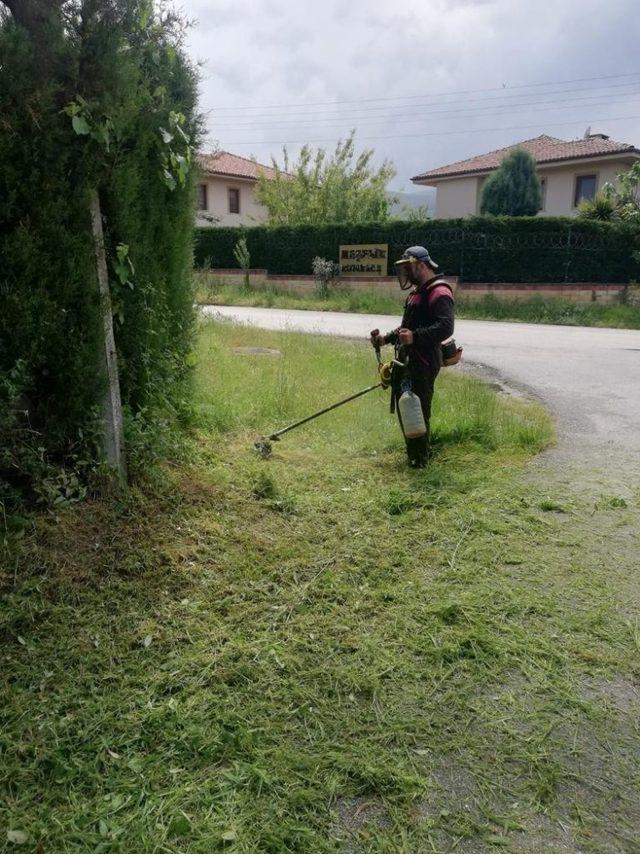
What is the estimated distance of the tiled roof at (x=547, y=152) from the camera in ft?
106

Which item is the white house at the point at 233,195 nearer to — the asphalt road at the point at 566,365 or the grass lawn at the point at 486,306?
the grass lawn at the point at 486,306

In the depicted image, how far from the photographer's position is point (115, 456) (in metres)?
3.84

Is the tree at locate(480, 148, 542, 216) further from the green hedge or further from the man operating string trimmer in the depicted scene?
the man operating string trimmer

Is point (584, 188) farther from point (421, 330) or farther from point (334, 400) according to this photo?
point (421, 330)

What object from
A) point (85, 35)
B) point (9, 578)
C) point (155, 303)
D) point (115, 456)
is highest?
point (85, 35)

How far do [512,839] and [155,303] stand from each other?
12.1 ft

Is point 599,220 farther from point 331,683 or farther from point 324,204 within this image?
point 331,683

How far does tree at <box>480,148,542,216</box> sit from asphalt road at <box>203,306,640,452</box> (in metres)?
11.0

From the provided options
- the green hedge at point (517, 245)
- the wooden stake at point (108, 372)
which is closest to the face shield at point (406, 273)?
the wooden stake at point (108, 372)

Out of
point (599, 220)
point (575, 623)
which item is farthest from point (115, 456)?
point (599, 220)

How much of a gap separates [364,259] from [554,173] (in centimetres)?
1438

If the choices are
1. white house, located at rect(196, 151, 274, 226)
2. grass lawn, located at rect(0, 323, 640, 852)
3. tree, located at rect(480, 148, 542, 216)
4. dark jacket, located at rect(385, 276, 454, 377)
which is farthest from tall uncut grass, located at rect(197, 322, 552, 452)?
white house, located at rect(196, 151, 274, 226)

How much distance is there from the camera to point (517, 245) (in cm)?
2283

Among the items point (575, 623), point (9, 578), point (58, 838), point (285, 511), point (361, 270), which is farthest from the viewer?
point (361, 270)
